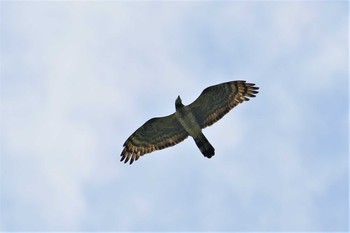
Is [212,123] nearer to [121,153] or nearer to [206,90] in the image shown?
[206,90]

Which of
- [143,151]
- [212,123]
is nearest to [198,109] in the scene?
[212,123]

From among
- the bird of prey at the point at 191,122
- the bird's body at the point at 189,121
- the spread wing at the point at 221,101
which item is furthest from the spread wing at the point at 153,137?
the spread wing at the point at 221,101

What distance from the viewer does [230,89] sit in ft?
99.2

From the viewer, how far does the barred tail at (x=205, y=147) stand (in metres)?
29.4

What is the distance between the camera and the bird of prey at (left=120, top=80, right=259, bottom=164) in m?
29.8

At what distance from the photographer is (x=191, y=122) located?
2984 cm

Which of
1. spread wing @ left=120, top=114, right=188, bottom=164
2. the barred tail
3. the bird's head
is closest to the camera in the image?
the barred tail

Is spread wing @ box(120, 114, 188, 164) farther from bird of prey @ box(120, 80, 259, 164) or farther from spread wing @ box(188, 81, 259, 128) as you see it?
spread wing @ box(188, 81, 259, 128)

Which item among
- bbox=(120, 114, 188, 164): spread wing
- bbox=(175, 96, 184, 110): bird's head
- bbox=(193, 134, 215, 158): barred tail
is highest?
bbox=(175, 96, 184, 110): bird's head

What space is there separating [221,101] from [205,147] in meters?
2.09

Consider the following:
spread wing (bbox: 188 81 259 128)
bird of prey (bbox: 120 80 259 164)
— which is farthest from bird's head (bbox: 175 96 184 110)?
spread wing (bbox: 188 81 259 128)

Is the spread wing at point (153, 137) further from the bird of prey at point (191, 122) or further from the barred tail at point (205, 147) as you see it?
the barred tail at point (205, 147)

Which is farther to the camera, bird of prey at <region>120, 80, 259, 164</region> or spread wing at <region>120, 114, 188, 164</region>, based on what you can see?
spread wing at <region>120, 114, 188, 164</region>

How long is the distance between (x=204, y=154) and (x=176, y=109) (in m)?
2.07
